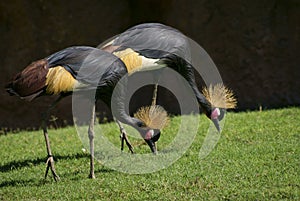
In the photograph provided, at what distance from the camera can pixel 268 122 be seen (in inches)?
323

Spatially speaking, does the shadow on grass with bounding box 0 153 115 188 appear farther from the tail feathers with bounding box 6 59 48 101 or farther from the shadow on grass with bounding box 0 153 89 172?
the tail feathers with bounding box 6 59 48 101

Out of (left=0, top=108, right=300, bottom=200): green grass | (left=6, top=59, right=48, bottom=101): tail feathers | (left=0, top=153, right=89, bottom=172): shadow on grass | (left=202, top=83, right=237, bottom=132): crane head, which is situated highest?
(left=6, top=59, right=48, bottom=101): tail feathers

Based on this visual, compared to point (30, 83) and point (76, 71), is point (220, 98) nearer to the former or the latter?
point (76, 71)

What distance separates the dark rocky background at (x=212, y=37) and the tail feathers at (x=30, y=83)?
12.2 ft

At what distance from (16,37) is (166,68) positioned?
10.4 ft

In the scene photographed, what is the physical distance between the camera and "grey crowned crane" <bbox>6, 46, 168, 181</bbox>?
19.8ft

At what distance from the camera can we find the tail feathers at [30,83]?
19.7ft

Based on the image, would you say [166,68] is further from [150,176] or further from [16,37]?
[16,37]

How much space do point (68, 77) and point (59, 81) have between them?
106 millimetres

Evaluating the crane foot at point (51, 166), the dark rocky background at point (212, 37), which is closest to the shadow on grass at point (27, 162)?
the crane foot at point (51, 166)

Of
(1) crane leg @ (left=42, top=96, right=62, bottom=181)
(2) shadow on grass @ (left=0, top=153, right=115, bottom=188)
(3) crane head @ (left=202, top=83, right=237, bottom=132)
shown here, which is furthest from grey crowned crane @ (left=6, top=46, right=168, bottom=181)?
(3) crane head @ (left=202, top=83, right=237, bottom=132)

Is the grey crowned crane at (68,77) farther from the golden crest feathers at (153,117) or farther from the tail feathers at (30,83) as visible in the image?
the golden crest feathers at (153,117)

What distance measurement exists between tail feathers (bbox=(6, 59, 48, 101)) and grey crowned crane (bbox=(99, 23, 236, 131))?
44.8 inches

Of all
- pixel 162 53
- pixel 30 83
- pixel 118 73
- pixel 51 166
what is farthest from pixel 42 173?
pixel 162 53
